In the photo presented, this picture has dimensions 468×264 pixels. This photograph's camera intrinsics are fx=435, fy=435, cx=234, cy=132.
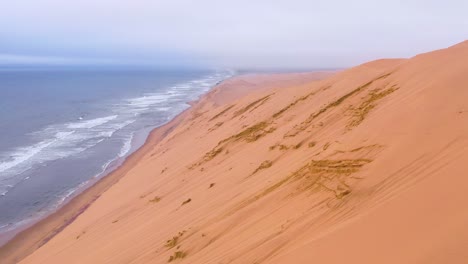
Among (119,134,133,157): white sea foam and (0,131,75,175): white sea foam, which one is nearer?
(0,131,75,175): white sea foam

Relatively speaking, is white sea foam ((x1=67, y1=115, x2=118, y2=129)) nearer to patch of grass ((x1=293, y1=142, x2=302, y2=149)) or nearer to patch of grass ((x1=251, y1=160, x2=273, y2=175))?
patch of grass ((x1=251, y1=160, x2=273, y2=175))

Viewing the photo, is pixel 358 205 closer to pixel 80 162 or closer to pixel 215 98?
pixel 80 162

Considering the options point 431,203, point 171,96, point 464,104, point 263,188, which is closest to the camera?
point 431,203

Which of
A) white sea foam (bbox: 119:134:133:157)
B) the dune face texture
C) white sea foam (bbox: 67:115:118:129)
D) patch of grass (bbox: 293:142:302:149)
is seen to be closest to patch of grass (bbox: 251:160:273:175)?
the dune face texture

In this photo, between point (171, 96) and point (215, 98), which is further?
point (171, 96)

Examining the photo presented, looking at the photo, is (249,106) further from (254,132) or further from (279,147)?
(279,147)

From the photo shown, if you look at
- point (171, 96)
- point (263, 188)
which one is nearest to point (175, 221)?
point (263, 188)

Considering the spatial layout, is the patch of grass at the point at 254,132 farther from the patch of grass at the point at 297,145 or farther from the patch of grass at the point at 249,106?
the patch of grass at the point at 249,106

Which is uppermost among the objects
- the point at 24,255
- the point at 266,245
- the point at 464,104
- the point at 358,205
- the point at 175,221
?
the point at 464,104
